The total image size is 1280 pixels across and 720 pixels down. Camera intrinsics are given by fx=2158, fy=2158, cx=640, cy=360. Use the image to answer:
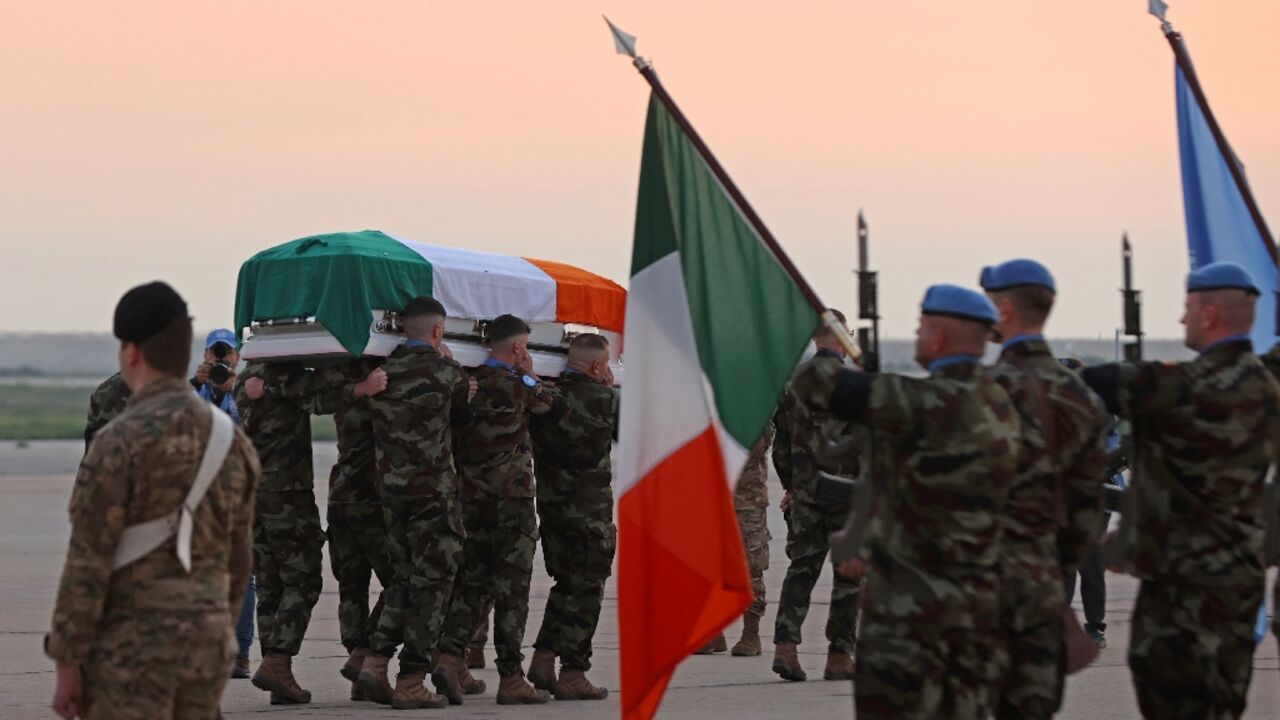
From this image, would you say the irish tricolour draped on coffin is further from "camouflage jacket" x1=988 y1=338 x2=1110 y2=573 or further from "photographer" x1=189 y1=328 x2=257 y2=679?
"camouflage jacket" x1=988 y1=338 x2=1110 y2=573

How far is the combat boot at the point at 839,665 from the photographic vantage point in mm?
11445

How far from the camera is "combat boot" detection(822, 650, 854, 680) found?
1145cm

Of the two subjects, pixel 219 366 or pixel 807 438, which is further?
pixel 807 438

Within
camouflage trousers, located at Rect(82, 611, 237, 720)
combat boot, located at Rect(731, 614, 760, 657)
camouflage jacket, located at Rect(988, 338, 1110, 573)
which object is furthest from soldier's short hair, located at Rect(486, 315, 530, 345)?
camouflage trousers, located at Rect(82, 611, 237, 720)

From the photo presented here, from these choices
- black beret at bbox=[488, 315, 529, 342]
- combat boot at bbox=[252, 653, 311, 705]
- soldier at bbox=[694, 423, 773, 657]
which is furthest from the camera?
soldier at bbox=[694, 423, 773, 657]

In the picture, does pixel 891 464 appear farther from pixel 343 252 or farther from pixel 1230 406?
pixel 343 252

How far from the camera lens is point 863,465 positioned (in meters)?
6.68

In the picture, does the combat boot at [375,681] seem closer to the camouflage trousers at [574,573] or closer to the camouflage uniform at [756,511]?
the camouflage trousers at [574,573]

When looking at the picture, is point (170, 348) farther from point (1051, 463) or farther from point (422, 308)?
point (422, 308)

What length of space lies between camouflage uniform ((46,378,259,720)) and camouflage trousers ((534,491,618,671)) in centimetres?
534

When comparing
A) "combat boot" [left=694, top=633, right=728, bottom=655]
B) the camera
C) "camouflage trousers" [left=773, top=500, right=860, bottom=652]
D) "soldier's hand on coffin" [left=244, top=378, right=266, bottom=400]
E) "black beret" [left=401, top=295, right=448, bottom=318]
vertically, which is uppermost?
"black beret" [left=401, top=295, right=448, bottom=318]

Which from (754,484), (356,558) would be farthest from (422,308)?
(754,484)

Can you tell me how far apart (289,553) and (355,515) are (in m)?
0.37

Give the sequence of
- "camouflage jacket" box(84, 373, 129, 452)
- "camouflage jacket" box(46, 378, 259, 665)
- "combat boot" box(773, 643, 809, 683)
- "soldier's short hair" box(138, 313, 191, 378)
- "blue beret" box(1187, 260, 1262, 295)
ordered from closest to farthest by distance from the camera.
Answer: "camouflage jacket" box(46, 378, 259, 665), "soldier's short hair" box(138, 313, 191, 378), "blue beret" box(1187, 260, 1262, 295), "camouflage jacket" box(84, 373, 129, 452), "combat boot" box(773, 643, 809, 683)
